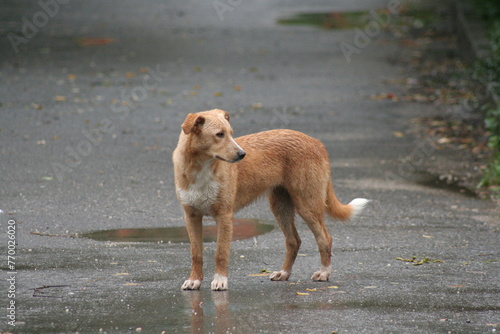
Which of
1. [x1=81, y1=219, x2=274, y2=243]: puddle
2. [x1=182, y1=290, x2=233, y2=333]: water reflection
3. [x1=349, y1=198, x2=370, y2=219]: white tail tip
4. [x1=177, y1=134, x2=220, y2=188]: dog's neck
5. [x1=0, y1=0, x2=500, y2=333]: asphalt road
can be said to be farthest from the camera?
[x1=81, y1=219, x2=274, y2=243]: puddle

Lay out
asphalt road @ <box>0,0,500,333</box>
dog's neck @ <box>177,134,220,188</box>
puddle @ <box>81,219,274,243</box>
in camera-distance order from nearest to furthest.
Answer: asphalt road @ <box>0,0,500,333</box>, dog's neck @ <box>177,134,220,188</box>, puddle @ <box>81,219,274,243</box>

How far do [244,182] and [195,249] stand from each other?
2.05 feet

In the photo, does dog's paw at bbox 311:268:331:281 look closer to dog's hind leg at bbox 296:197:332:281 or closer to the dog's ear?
dog's hind leg at bbox 296:197:332:281

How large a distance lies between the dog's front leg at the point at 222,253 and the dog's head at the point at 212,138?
50 cm

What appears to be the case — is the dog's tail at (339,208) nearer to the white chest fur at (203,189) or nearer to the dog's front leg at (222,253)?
the dog's front leg at (222,253)

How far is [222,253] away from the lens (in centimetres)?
633

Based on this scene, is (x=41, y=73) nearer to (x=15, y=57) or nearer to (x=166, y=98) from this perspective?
(x=15, y=57)

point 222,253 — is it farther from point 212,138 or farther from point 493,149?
point 493,149

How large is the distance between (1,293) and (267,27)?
62.2 feet

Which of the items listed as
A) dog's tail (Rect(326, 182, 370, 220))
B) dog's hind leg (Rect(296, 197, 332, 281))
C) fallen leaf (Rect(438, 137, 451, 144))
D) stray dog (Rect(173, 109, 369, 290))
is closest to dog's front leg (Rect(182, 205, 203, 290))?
stray dog (Rect(173, 109, 369, 290))

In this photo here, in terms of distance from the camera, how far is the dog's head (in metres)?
6.10

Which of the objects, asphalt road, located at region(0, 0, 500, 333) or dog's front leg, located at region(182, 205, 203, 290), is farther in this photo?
dog's front leg, located at region(182, 205, 203, 290)

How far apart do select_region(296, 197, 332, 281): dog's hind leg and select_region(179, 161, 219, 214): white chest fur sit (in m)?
0.83

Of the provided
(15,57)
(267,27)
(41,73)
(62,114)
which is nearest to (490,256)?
(62,114)
